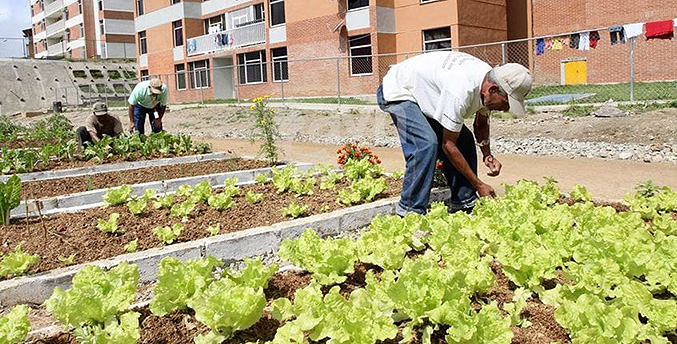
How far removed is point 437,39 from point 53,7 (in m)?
57.8

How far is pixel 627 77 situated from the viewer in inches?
907

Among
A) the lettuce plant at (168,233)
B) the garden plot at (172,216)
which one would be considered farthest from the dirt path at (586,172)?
the lettuce plant at (168,233)

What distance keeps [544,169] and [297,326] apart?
6963 mm

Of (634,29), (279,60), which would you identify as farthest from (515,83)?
(279,60)

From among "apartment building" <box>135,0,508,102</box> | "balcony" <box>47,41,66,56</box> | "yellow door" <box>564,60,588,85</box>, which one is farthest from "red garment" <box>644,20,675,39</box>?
"balcony" <box>47,41,66,56</box>

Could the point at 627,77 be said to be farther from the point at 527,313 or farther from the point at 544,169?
the point at 527,313

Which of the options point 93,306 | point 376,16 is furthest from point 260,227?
point 376,16

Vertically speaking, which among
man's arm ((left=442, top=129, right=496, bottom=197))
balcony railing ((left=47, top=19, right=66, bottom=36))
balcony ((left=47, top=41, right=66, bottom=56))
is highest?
balcony railing ((left=47, top=19, right=66, bottom=36))

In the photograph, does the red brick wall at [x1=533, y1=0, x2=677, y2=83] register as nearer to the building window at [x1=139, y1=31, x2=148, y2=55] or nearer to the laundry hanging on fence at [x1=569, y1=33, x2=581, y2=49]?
the laundry hanging on fence at [x1=569, y1=33, x2=581, y2=49]

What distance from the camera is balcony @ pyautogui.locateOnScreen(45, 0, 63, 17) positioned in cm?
6343

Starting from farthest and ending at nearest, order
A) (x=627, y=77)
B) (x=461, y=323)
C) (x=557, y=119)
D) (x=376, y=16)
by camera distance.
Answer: (x=376, y=16)
(x=627, y=77)
(x=557, y=119)
(x=461, y=323)

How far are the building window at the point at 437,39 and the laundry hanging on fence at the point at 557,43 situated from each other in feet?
14.2

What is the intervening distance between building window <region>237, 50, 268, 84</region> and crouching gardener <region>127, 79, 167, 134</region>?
67.9ft

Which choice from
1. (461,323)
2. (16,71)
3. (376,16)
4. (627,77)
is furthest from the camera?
(16,71)
